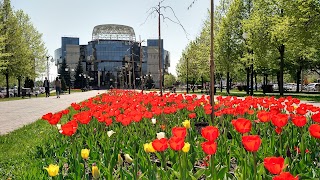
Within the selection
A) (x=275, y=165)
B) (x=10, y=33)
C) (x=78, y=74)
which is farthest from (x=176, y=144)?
(x=78, y=74)

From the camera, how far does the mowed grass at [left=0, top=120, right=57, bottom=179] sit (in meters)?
4.07

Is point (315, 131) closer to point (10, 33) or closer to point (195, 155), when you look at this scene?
point (195, 155)

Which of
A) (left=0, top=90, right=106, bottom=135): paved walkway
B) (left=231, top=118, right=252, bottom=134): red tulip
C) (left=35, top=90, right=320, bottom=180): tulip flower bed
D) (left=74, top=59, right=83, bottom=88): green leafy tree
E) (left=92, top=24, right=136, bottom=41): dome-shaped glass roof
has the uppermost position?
(left=92, top=24, right=136, bottom=41): dome-shaped glass roof

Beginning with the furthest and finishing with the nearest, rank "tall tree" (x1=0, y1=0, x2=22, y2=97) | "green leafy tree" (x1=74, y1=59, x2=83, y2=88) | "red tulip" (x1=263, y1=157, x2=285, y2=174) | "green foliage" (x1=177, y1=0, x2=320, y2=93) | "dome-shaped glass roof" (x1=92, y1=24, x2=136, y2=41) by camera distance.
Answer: "dome-shaped glass roof" (x1=92, y1=24, x2=136, y2=41) → "green leafy tree" (x1=74, y1=59, x2=83, y2=88) → "tall tree" (x1=0, y1=0, x2=22, y2=97) → "green foliage" (x1=177, y1=0, x2=320, y2=93) → "red tulip" (x1=263, y1=157, x2=285, y2=174)

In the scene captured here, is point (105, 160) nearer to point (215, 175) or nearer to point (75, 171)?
point (75, 171)

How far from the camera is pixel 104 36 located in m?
120

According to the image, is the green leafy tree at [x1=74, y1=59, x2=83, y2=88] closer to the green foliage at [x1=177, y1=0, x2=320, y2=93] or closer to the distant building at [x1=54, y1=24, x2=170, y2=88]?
the distant building at [x1=54, y1=24, x2=170, y2=88]

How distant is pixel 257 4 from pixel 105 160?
27383 mm

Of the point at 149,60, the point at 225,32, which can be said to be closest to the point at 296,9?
the point at 225,32

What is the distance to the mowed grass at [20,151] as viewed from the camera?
407cm

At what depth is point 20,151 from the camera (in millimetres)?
5910

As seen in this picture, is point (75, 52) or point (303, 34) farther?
point (75, 52)

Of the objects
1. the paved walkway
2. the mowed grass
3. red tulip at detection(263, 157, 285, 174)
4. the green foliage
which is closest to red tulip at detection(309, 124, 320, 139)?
red tulip at detection(263, 157, 285, 174)

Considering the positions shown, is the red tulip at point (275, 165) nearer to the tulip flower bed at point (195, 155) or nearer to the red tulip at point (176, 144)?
the tulip flower bed at point (195, 155)
